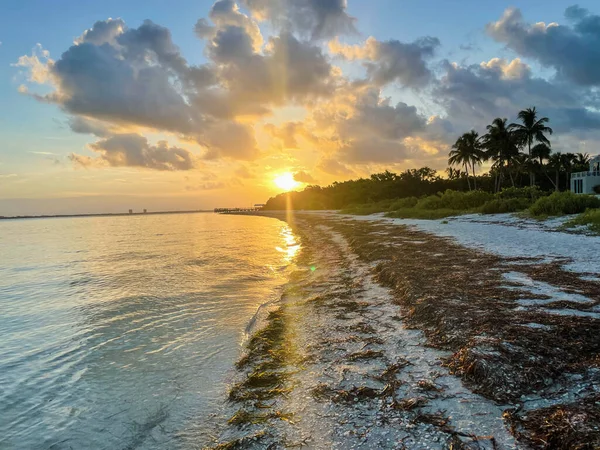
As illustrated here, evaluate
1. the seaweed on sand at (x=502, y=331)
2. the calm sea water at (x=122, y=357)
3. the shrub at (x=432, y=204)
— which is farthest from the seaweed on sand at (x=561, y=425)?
the shrub at (x=432, y=204)

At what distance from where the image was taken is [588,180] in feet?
184

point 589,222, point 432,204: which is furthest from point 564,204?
point 432,204

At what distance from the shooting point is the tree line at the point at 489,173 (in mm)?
61500

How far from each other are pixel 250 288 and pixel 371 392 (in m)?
7.61

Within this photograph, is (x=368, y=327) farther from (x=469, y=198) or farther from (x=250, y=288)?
(x=469, y=198)

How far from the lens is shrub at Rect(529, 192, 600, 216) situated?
2431cm

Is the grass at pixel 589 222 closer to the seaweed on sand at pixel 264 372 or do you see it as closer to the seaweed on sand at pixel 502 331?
the seaweed on sand at pixel 502 331

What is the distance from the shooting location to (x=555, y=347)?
4465mm

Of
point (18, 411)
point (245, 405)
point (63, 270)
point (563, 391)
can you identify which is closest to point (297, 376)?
point (245, 405)

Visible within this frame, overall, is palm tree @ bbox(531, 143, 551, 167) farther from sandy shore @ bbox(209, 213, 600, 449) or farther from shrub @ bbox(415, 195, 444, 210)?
sandy shore @ bbox(209, 213, 600, 449)

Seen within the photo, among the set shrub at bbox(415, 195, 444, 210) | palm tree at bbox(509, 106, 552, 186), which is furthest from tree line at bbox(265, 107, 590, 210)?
shrub at bbox(415, 195, 444, 210)

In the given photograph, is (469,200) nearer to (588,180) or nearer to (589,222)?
(589,222)

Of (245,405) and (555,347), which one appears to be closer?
(245,405)

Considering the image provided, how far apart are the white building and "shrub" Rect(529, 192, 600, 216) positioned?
38.2m
